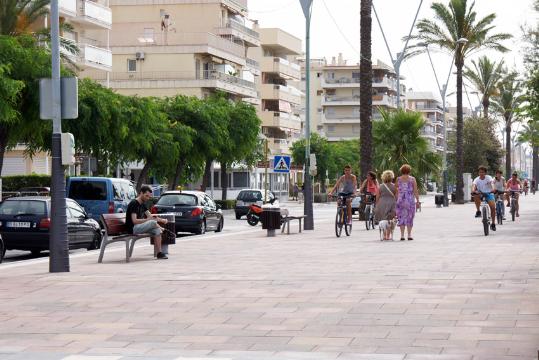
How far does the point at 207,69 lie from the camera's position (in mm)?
89750

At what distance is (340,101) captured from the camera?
166375mm

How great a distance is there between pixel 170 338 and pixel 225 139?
5623 centimetres

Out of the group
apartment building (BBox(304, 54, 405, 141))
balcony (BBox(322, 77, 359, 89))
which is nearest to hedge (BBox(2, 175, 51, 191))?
apartment building (BBox(304, 54, 405, 141))

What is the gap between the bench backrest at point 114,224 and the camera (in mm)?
20031

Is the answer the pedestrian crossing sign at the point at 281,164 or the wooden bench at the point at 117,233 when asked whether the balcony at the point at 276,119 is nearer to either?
the pedestrian crossing sign at the point at 281,164

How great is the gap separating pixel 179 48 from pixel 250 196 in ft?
107

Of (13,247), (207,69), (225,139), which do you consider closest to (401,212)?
(13,247)

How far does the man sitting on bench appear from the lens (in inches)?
795

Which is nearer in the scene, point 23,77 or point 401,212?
point 401,212

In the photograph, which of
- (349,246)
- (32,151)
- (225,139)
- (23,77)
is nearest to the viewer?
(349,246)

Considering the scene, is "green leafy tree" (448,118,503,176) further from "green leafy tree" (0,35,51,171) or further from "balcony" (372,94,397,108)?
"balcony" (372,94,397,108)

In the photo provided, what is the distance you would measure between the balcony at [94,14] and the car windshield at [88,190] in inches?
1323

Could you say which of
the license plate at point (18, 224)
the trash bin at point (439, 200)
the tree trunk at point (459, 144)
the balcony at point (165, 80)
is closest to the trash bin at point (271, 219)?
the license plate at point (18, 224)

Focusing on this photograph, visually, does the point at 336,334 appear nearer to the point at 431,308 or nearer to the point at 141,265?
the point at 431,308
